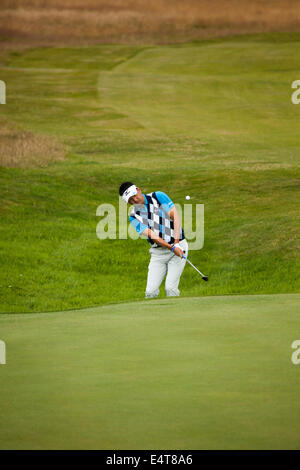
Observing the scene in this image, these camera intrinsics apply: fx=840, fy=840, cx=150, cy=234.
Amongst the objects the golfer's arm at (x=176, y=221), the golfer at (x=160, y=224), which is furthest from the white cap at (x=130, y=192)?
the golfer's arm at (x=176, y=221)

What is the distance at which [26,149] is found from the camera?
26.1 metres

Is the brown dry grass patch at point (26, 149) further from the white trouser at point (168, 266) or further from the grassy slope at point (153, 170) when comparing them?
the white trouser at point (168, 266)

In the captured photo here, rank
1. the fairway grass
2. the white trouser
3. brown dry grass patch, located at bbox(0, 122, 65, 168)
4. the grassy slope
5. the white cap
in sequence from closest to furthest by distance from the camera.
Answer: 1. the fairway grass
2. the white cap
3. the white trouser
4. the grassy slope
5. brown dry grass patch, located at bbox(0, 122, 65, 168)

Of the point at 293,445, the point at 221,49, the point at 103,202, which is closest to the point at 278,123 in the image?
the point at 103,202

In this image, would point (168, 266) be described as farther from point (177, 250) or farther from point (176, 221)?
point (176, 221)

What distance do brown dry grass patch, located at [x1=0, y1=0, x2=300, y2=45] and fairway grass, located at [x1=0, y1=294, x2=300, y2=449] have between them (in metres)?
51.2

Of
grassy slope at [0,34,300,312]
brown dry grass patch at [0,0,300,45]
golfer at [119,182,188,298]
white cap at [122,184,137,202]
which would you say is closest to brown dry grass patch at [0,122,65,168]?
grassy slope at [0,34,300,312]

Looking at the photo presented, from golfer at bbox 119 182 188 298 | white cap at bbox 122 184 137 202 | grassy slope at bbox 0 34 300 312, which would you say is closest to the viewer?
white cap at bbox 122 184 137 202

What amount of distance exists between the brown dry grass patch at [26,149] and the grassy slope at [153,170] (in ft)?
1.85

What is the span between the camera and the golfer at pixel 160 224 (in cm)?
945

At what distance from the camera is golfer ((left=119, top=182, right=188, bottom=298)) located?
9.45 meters

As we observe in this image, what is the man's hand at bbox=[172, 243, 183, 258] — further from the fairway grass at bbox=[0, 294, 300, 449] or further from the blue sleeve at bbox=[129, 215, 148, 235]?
the fairway grass at bbox=[0, 294, 300, 449]

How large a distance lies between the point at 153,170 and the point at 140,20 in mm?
38694

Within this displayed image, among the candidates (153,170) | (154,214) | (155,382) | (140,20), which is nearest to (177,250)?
(154,214)
